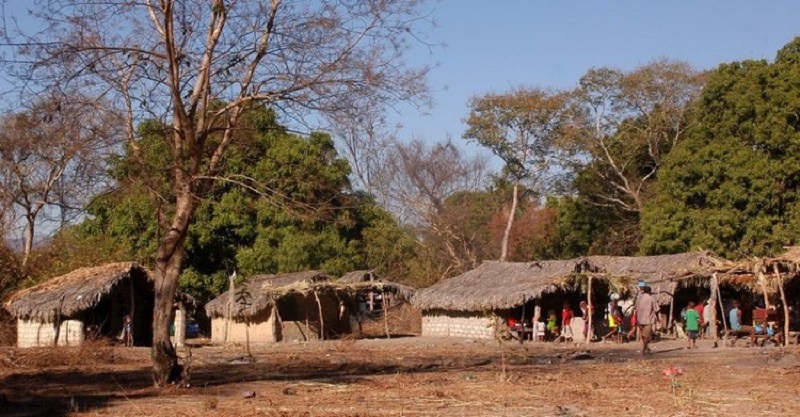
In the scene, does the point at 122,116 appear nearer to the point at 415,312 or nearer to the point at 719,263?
the point at 719,263

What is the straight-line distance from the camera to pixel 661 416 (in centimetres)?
1084

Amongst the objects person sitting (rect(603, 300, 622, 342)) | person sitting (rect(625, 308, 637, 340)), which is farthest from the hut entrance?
person sitting (rect(625, 308, 637, 340))

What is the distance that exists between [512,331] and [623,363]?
11.9m

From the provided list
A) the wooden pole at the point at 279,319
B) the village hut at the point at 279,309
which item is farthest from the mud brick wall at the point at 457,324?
the wooden pole at the point at 279,319

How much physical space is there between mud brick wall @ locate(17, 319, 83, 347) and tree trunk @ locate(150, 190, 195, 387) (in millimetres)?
15682

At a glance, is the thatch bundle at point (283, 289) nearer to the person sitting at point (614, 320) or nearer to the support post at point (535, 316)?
the support post at point (535, 316)

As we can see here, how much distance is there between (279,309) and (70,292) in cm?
749

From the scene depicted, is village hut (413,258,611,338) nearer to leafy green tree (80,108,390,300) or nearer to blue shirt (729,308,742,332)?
blue shirt (729,308,742,332)

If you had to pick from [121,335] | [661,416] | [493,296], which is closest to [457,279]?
[493,296]

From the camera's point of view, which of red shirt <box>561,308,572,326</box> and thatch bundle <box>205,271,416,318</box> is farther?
thatch bundle <box>205,271,416,318</box>

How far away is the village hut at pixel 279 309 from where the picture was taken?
33.2 meters

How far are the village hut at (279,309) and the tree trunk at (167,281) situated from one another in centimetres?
1830

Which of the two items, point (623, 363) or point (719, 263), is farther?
point (719, 263)

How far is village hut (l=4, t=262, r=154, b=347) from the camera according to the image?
29125mm
